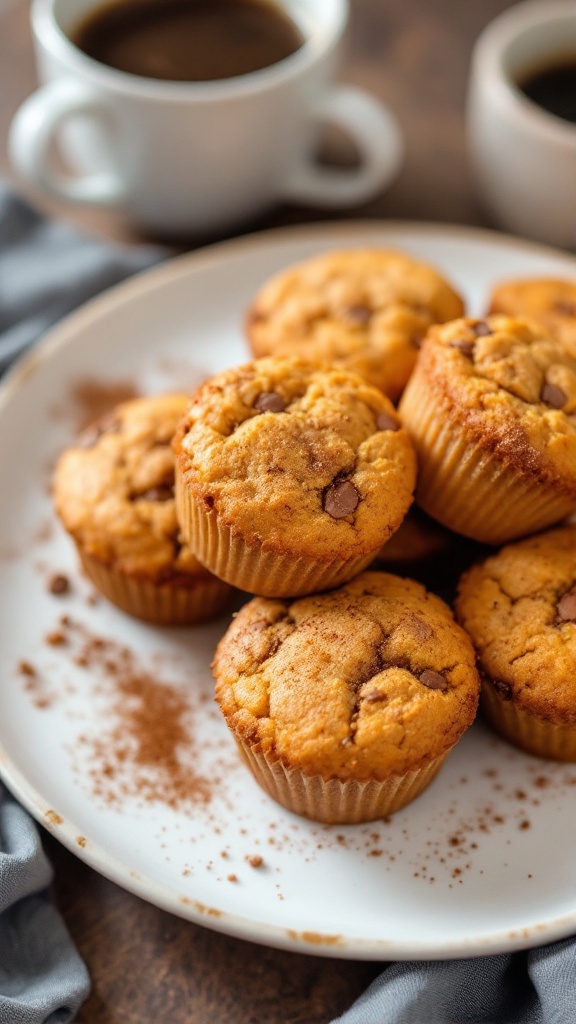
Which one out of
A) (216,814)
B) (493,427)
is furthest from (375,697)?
(493,427)

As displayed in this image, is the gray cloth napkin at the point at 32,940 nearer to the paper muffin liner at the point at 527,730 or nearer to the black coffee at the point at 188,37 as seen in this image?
the paper muffin liner at the point at 527,730

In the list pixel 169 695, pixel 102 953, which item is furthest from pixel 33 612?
pixel 102 953

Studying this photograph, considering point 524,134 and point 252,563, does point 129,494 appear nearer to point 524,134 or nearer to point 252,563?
point 252,563

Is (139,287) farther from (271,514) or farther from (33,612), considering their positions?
(271,514)

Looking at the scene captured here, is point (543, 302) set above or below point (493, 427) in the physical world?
below

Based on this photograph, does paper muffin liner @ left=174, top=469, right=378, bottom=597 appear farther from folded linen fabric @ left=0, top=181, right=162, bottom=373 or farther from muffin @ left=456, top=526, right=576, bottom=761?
folded linen fabric @ left=0, top=181, right=162, bottom=373

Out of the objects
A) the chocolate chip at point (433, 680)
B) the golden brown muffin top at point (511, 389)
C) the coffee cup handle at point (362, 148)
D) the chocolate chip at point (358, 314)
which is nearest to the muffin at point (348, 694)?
the chocolate chip at point (433, 680)
